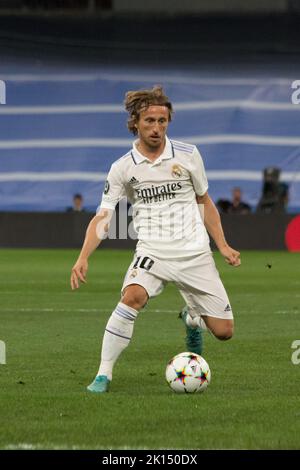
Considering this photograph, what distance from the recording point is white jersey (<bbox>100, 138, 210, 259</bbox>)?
8.70 metres

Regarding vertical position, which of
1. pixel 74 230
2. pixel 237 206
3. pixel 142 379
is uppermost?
pixel 142 379

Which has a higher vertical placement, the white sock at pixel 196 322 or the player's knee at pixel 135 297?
the player's knee at pixel 135 297

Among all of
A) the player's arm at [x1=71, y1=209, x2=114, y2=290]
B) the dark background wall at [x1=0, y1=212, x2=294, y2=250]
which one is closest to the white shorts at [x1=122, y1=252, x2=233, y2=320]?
the player's arm at [x1=71, y1=209, x2=114, y2=290]

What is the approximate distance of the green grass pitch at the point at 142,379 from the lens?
22.0 ft

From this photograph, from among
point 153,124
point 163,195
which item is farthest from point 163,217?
point 153,124

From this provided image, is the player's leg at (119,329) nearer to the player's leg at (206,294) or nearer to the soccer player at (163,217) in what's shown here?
the soccer player at (163,217)

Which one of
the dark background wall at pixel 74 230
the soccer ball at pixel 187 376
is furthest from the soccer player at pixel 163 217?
the dark background wall at pixel 74 230

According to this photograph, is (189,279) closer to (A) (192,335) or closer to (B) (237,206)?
(A) (192,335)

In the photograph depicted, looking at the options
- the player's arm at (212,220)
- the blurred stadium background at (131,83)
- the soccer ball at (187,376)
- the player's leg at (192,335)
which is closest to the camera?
the soccer ball at (187,376)

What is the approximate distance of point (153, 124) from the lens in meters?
8.59

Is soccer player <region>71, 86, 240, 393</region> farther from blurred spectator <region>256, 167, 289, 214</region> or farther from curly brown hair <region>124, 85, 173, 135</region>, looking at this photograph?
blurred spectator <region>256, 167, 289, 214</region>

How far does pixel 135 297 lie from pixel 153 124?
1196mm

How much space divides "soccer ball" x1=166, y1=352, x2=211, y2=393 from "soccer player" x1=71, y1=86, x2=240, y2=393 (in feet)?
1.28
